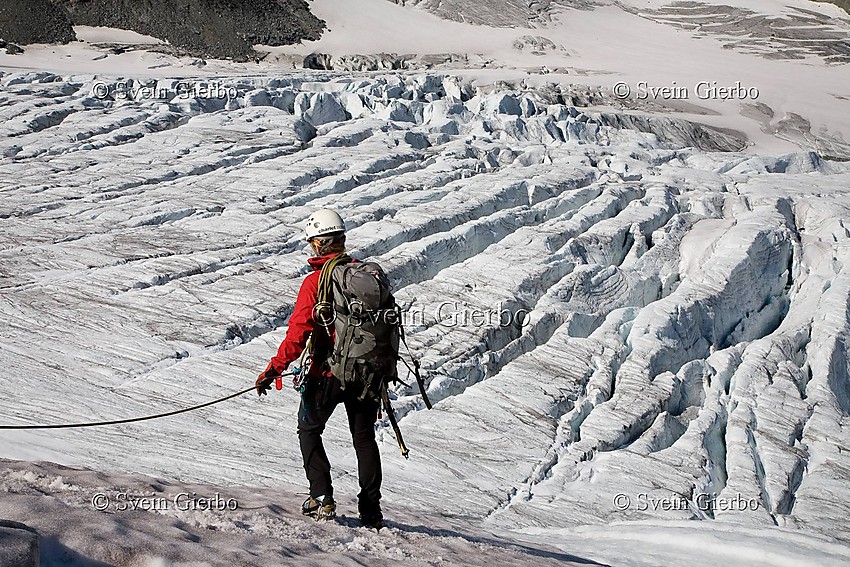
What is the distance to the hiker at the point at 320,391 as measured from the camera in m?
4.29

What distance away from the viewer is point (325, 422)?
4.37 m

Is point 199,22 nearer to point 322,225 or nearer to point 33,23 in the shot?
point 33,23

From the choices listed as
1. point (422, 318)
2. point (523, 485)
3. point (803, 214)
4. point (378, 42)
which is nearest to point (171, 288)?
point (422, 318)

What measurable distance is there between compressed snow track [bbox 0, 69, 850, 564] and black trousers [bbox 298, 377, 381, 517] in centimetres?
226

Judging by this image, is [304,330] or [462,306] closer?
[304,330]

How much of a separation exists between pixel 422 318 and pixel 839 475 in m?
6.87

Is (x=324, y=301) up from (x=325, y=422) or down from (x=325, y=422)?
up

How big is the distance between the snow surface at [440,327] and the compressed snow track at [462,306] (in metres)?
0.06

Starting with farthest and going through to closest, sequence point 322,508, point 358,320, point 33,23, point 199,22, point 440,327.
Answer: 1. point 199,22
2. point 33,23
3. point 440,327
4. point 322,508
5. point 358,320

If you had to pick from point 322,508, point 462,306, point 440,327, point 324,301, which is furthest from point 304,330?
point 462,306

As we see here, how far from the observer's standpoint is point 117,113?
22.3m

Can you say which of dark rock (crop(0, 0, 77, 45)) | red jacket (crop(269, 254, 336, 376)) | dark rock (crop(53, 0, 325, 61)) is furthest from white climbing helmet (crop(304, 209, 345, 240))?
dark rock (crop(53, 0, 325, 61))

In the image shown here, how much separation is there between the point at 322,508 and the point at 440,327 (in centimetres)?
866

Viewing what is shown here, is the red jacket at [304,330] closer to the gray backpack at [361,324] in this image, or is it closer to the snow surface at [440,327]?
the gray backpack at [361,324]
